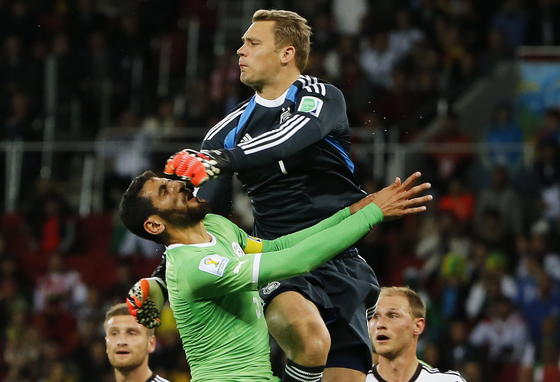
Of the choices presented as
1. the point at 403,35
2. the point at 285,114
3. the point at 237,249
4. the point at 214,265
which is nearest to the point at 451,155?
the point at 403,35

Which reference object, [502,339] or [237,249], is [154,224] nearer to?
[237,249]

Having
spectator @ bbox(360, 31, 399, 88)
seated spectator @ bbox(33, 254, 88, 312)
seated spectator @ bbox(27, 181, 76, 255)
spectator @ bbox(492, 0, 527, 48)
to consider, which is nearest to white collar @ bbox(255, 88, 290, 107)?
seated spectator @ bbox(33, 254, 88, 312)

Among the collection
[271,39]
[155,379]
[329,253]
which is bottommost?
[155,379]

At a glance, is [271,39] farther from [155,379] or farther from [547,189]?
[547,189]

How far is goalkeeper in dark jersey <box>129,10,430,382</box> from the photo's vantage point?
561cm

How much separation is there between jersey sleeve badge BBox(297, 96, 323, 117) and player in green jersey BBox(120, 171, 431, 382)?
0.49m

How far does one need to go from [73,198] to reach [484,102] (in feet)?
16.6

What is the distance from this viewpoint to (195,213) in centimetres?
540

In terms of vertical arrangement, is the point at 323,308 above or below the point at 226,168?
below

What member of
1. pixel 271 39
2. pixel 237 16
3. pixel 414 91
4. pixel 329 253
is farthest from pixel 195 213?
pixel 237 16

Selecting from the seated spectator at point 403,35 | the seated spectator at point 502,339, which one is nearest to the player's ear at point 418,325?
the seated spectator at point 502,339

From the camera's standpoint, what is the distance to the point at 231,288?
527cm

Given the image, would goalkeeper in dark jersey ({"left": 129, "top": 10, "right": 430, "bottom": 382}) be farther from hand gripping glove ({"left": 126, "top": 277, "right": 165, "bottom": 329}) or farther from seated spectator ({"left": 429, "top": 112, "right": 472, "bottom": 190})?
seated spectator ({"left": 429, "top": 112, "right": 472, "bottom": 190})

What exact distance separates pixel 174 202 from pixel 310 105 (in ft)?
2.59
